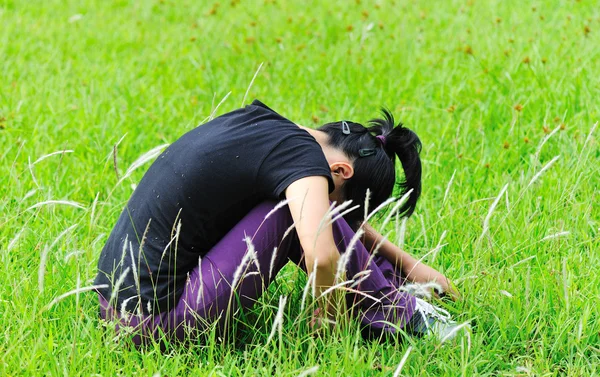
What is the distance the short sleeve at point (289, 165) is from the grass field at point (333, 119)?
448 mm

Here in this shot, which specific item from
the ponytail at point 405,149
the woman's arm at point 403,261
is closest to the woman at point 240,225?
the ponytail at point 405,149

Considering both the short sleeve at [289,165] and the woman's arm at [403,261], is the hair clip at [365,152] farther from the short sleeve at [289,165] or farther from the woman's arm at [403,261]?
the woman's arm at [403,261]

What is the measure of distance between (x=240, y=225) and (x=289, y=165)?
0.28 m

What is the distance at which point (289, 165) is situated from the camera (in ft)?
8.30

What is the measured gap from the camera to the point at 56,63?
5668 millimetres

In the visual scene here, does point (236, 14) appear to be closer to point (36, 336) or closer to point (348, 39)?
point (348, 39)

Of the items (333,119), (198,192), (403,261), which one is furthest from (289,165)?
(333,119)

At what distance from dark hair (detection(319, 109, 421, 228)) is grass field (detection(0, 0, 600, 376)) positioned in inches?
8.3

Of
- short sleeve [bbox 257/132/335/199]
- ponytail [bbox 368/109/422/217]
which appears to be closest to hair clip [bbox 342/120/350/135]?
ponytail [bbox 368/109/422/217]

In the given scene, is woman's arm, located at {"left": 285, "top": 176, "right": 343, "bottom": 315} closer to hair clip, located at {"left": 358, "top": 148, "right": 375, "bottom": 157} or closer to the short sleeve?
the short sleeve

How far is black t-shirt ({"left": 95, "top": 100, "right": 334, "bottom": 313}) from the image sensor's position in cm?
257

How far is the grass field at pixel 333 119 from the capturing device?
2678mm

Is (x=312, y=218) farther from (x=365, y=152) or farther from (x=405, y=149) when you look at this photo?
(x=405, y=149)

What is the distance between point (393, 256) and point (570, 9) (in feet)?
12.3
